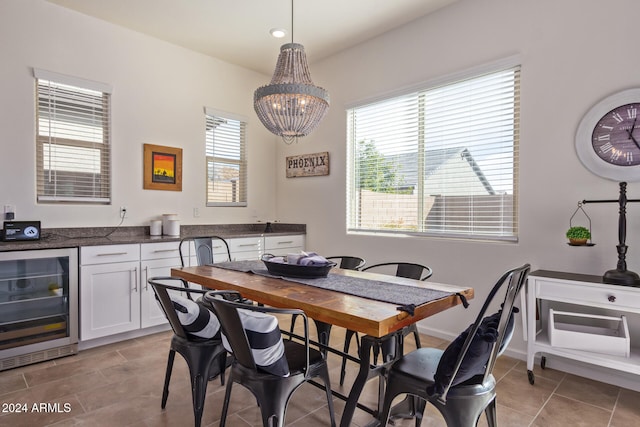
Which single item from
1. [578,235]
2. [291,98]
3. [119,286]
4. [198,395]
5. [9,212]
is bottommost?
[198,395]

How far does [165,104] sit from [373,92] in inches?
92.9

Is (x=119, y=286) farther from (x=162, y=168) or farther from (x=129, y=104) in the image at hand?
(x=129, y=104)

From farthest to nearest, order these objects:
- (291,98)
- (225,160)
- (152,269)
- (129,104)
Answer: (225,160)
(129,104)
(152,269)
(291,98)

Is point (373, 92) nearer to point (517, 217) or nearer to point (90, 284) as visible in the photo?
point (517, 217)

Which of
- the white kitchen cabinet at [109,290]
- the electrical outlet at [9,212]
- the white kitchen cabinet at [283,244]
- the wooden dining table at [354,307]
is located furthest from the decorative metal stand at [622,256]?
the electrical outlet at [9,212]

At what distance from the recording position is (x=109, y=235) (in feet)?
12.3

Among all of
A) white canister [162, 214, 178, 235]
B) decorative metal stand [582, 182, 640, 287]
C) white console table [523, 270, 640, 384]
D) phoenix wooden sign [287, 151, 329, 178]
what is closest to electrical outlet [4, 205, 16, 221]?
white canister [162, 214, 178, 235]

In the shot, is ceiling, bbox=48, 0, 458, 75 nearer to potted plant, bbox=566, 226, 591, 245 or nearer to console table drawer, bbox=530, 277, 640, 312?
potted plant, bbox=566, 226, 591, 245

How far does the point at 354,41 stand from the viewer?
13.8ft

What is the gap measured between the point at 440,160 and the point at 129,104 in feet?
10.8

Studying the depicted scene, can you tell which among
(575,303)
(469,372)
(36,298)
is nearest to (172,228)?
(36,298)

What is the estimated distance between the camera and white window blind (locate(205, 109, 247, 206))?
465 centimetres

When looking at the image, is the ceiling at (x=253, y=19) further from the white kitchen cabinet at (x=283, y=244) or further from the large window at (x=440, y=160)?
the white kitchen cabinet at (x=283, y=244)

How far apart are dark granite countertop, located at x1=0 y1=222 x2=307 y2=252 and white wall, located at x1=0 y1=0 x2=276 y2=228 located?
0.27 feet
